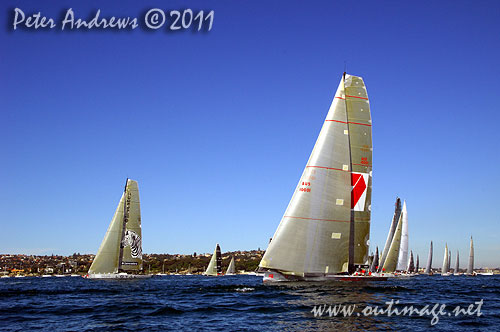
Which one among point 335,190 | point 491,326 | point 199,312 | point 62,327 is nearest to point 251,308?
point 199,312

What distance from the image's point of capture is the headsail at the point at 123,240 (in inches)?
Answer: 2955

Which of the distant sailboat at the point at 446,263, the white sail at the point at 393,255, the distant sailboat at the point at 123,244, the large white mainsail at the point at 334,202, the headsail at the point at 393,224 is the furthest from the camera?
the distant sailboat at the point at 446,263

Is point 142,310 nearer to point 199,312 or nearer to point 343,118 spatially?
point 199,312

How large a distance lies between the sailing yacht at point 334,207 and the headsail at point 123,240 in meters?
42.3

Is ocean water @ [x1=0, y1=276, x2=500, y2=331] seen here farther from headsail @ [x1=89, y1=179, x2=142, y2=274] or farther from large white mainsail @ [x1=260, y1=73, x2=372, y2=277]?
headsail @ [x1=89, y1=179, x2=142, y2=274]

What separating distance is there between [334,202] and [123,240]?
46.4 metres

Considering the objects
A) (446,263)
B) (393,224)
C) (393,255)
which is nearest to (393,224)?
(393,224)

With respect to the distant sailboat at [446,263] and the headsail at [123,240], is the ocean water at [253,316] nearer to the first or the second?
the headsail at [123,240]

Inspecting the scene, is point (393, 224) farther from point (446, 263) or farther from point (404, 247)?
point (446, 263)

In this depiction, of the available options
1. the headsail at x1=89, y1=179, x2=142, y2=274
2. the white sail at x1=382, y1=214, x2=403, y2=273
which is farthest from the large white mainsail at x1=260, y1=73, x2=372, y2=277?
the white sail at x1=382, y1=214, x2=403, y2=273

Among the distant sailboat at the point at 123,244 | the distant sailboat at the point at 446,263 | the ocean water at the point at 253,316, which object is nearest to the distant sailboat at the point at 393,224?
the distant sailboat at the point at 123,244

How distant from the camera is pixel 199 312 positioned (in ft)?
84.0

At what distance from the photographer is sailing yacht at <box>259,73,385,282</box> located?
39.9 meters

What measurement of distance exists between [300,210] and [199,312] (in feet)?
57.0
